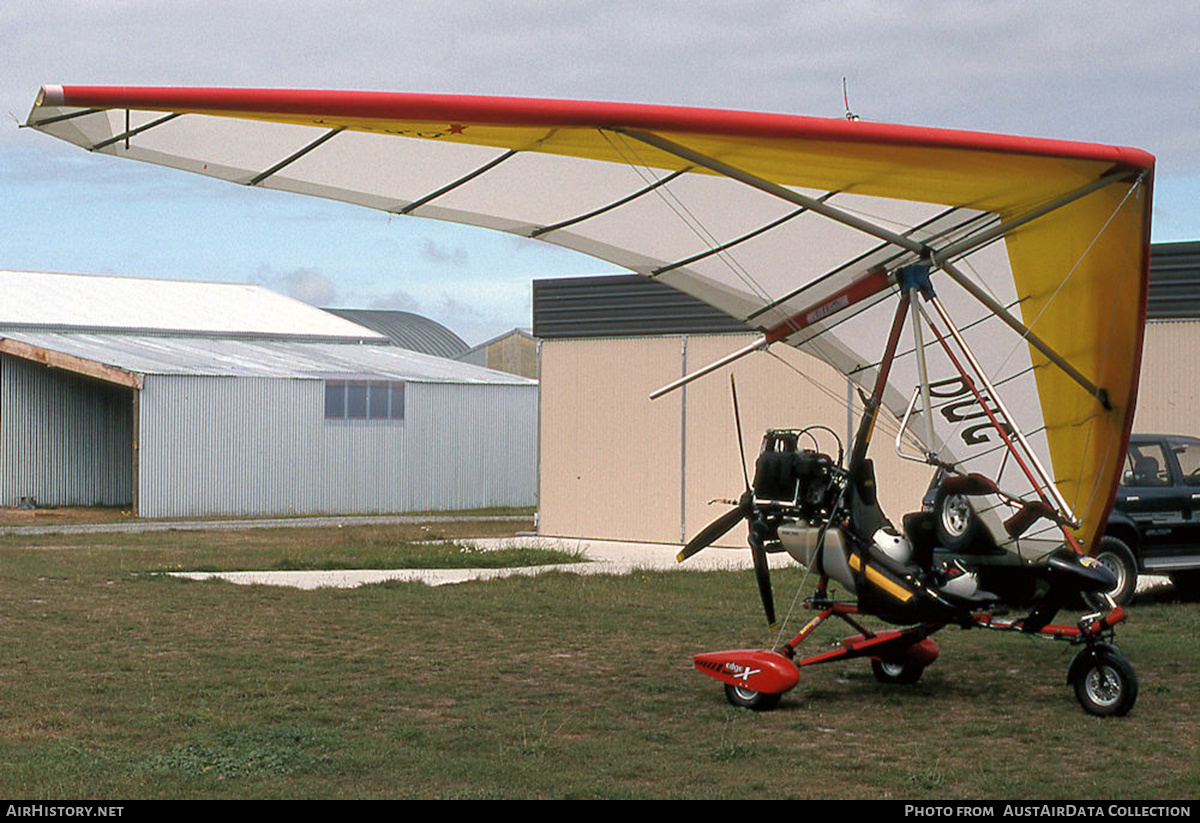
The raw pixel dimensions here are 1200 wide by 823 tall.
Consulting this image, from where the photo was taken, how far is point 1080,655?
789cm

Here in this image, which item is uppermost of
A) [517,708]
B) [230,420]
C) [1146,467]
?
[230,420]

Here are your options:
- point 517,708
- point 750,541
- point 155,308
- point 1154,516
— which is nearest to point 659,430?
point 1154,516

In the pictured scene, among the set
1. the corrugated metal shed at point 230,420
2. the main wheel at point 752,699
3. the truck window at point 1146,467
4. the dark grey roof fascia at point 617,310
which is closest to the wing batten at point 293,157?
the main wheel at point 752,699

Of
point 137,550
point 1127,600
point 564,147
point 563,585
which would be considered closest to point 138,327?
point 137,550

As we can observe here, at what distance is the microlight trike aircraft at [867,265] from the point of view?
712cm

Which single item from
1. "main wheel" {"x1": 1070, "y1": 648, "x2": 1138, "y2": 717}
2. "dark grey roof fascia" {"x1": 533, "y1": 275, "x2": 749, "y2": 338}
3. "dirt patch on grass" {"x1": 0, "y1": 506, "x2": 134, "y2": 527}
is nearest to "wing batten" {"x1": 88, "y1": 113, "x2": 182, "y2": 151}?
"main wheel" {"x1": 1070, "y1": 648, "x2": 1138, "y2": 717}

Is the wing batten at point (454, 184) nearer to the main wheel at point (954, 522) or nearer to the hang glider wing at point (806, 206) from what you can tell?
the hang glider wing at point (806, 206)

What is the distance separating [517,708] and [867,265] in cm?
359

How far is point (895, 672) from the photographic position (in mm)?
8914

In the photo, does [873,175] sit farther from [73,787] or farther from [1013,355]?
[73,787]

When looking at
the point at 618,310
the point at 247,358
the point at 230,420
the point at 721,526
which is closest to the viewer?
the point at 721,526

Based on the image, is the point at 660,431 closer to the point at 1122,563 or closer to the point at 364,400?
the point at 1122,563

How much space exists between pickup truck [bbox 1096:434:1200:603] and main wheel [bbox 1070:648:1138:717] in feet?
17.9

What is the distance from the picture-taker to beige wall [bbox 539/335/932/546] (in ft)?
65.5
